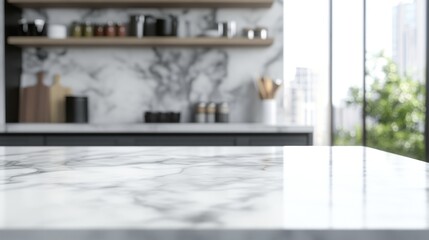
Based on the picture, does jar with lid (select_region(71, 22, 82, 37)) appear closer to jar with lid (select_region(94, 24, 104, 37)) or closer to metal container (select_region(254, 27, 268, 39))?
jar with lid (select_region(94, 24, 104, 37))

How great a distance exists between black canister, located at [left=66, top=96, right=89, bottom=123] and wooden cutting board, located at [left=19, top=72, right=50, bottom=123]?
0.17 metres

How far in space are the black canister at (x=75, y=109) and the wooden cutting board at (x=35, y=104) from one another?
166mm

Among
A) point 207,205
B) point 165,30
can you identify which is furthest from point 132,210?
point 165,30

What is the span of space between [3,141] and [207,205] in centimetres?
300

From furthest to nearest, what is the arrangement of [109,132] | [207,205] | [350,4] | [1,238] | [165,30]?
[350,4], [165,30], [109,132], [207,205], [1,238]

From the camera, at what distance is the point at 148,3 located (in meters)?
3.77

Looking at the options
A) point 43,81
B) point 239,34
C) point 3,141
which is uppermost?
point 239,34

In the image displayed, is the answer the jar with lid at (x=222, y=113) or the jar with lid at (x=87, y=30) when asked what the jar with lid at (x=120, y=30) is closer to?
the jar with lid at (x=87, y=30)

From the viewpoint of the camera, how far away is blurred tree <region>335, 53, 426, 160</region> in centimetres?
382

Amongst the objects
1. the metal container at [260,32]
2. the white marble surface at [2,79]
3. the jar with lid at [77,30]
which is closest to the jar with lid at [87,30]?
the jar with lid at [77,30]

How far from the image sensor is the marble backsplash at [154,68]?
3949 mm

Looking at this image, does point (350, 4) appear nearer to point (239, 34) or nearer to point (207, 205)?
point (239, 34)

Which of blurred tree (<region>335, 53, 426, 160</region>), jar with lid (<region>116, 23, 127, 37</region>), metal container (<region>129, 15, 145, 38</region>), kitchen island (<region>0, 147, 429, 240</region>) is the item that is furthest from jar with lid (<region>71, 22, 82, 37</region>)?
kitchen island (<region>0, 147, 429, 240</region>)

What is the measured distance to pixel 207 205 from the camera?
0.63 m
